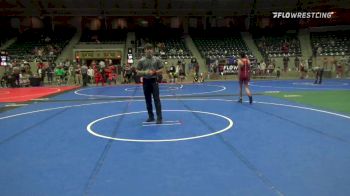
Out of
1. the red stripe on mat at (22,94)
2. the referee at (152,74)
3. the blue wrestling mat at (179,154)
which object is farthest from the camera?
the red stripe on mat at (22,94)

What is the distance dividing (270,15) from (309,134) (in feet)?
119

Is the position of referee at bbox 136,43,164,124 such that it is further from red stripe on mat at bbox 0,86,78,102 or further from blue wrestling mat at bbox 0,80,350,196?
red stripe on mat at bbox 0,86,78,102

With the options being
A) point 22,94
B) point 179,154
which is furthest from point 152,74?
point 22,94

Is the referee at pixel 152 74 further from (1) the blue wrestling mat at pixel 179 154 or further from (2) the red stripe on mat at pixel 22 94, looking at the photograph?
(2) the red stripe on mat at pixel 22 94

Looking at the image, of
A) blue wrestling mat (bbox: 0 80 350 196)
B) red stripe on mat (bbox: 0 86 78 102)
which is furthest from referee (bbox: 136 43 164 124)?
red stripe on mat (bbox: 0 86 78 102)

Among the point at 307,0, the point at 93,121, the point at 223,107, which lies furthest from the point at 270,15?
the point at 93,121

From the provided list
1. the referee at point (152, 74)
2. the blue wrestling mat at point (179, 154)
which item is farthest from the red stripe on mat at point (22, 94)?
the referee at point (152, 74)

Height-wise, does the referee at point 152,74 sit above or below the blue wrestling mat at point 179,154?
above

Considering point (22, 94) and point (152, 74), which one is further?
point (22, 94)

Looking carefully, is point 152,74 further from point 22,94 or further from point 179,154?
point 22,94

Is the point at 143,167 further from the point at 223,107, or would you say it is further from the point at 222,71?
the point at 222,71

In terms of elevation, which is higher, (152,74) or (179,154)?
(152,74)

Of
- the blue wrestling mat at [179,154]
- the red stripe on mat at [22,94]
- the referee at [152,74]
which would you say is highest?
the referee at [152,74]

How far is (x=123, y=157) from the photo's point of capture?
523cm
